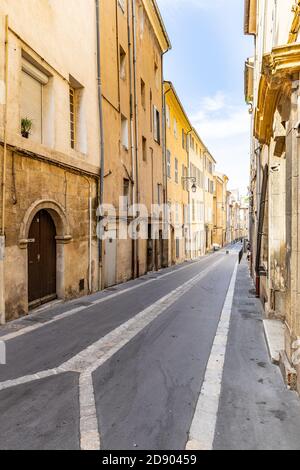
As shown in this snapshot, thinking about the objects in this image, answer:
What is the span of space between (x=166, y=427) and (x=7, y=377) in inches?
88.5

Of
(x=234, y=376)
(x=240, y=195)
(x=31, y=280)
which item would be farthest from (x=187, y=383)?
(x=240, y=195)

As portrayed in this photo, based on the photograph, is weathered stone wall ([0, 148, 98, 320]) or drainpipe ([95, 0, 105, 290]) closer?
weathered stone wall ([0, 148, 98, 320])

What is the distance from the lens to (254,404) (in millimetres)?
3646

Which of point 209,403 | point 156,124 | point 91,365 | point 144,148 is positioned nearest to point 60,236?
point 91,365

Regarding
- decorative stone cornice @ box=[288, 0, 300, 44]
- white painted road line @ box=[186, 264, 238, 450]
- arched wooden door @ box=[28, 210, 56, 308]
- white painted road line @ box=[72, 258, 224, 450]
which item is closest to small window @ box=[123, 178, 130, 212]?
arched wooden door @ box=[28, 210, 56, 308]

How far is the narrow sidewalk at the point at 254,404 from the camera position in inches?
118

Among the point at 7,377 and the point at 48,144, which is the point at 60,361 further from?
the point at 48,144

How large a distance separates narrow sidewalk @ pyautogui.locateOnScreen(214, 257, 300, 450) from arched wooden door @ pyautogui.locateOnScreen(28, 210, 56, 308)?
4.88m

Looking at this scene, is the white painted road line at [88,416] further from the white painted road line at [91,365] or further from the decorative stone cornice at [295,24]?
the decorative stone cornice at [295,24]

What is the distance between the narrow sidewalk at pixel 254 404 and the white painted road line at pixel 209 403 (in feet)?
0.20

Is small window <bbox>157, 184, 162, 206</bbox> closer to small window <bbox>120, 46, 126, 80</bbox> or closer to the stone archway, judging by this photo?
small window <bbox>120, 46, 126, 80</bbox>

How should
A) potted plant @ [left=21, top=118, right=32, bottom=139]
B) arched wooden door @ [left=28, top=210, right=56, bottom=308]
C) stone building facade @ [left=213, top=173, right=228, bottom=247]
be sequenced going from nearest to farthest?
potted plant @ [left=21, top=118, right=32, bottom=139]
arched wooden door @ [left=28, top=210, right=56, bottom=308]
stone building facade @ [left=213, top=173, right=228, bottom=247]

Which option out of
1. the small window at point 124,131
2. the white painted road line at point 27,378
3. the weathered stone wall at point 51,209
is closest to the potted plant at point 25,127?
the weathered stone wall at point 51,209

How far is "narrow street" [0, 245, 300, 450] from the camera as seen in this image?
10.1 ft
